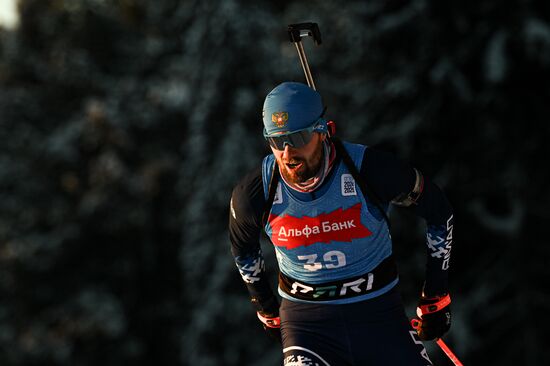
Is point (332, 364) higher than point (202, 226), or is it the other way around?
point (332, 364)

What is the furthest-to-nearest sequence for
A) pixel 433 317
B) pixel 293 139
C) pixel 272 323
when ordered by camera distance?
pixel 272 323
pixel 433 317
pixel 293 139

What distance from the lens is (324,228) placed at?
4734mm

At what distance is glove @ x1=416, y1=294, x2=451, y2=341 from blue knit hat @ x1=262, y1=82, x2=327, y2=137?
4.50ft

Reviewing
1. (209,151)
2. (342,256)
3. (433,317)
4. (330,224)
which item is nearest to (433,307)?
(433,317)

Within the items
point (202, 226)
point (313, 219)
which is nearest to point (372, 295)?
point (313, 219)

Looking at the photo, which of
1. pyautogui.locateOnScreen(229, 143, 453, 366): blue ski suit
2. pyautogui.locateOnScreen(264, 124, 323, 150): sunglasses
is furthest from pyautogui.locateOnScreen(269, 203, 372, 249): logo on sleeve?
pyautogui.locateOnScreen(264, 124, 323, 150): sunglasses

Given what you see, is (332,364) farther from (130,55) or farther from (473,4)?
(130,55)

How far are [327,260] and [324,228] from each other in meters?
0.20

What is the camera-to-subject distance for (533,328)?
701 inches

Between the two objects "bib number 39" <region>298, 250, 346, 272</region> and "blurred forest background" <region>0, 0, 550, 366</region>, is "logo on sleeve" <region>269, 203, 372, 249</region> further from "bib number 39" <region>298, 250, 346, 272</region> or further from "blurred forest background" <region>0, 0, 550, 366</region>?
"blurred forest background" <region>0, 0, 550, 366</region>

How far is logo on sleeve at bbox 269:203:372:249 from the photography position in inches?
186

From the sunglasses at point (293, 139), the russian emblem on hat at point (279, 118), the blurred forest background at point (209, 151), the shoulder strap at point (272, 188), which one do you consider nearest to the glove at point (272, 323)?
the shoulder strap at point (272, 188)

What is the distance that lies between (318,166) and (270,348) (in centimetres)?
1789

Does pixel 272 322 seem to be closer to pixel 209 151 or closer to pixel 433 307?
pixel 433 307
